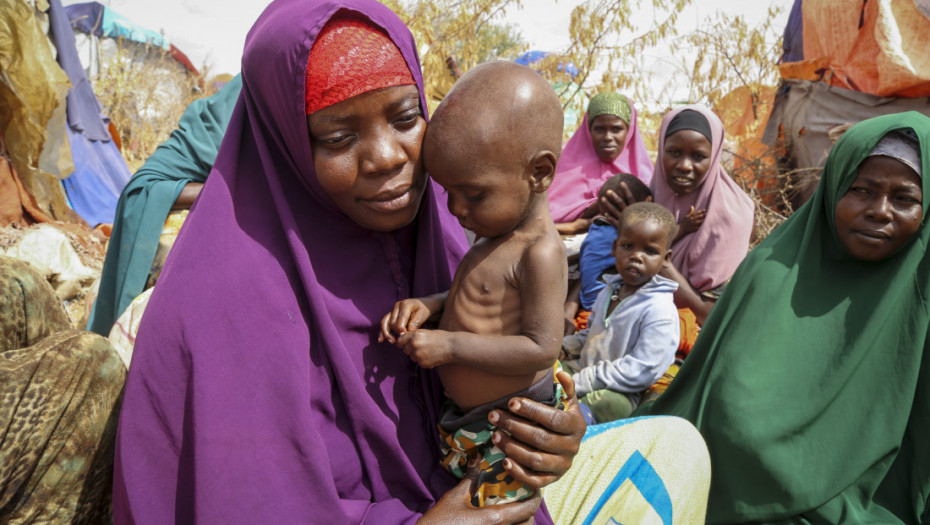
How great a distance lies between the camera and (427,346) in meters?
1.42

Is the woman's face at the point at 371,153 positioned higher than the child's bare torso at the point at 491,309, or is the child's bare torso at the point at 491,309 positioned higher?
the woman's face at the point at 371,153

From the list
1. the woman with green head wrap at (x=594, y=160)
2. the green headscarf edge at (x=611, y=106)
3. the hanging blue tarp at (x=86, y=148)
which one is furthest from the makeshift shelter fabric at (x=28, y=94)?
the green headscarf edge at (x=611, y=106)

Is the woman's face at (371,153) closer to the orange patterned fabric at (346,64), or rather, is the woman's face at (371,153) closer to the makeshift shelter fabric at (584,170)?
the orange patterned fabric at (346,64)

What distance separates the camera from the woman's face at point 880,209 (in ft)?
7.64

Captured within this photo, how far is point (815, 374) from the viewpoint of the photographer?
8.00ft

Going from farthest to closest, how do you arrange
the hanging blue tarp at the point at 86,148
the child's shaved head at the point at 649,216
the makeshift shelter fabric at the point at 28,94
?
the hanging blue tarp at the point at 86,148, the makeshift shelter fabric at the point at 28,94, the child's shaved head at the point at 649,216

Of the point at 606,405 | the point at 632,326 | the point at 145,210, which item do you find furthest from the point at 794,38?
the point at 145,210

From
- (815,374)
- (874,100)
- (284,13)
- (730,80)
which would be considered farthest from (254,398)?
(730,80)

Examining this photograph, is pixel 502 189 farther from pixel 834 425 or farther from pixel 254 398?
pixel 834 425

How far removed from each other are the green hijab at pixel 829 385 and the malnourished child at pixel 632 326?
582mm

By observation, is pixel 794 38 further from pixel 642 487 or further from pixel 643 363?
pixel 642 487

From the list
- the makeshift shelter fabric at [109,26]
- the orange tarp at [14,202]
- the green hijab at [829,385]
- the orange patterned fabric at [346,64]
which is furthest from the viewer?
the makeshift shelter fabric at [109,26]

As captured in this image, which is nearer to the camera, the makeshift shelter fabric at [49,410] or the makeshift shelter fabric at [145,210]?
the makeshift shelter fabric at [49,410]

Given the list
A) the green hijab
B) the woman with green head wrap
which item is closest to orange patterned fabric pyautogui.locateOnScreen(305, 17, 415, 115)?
the green hijab
